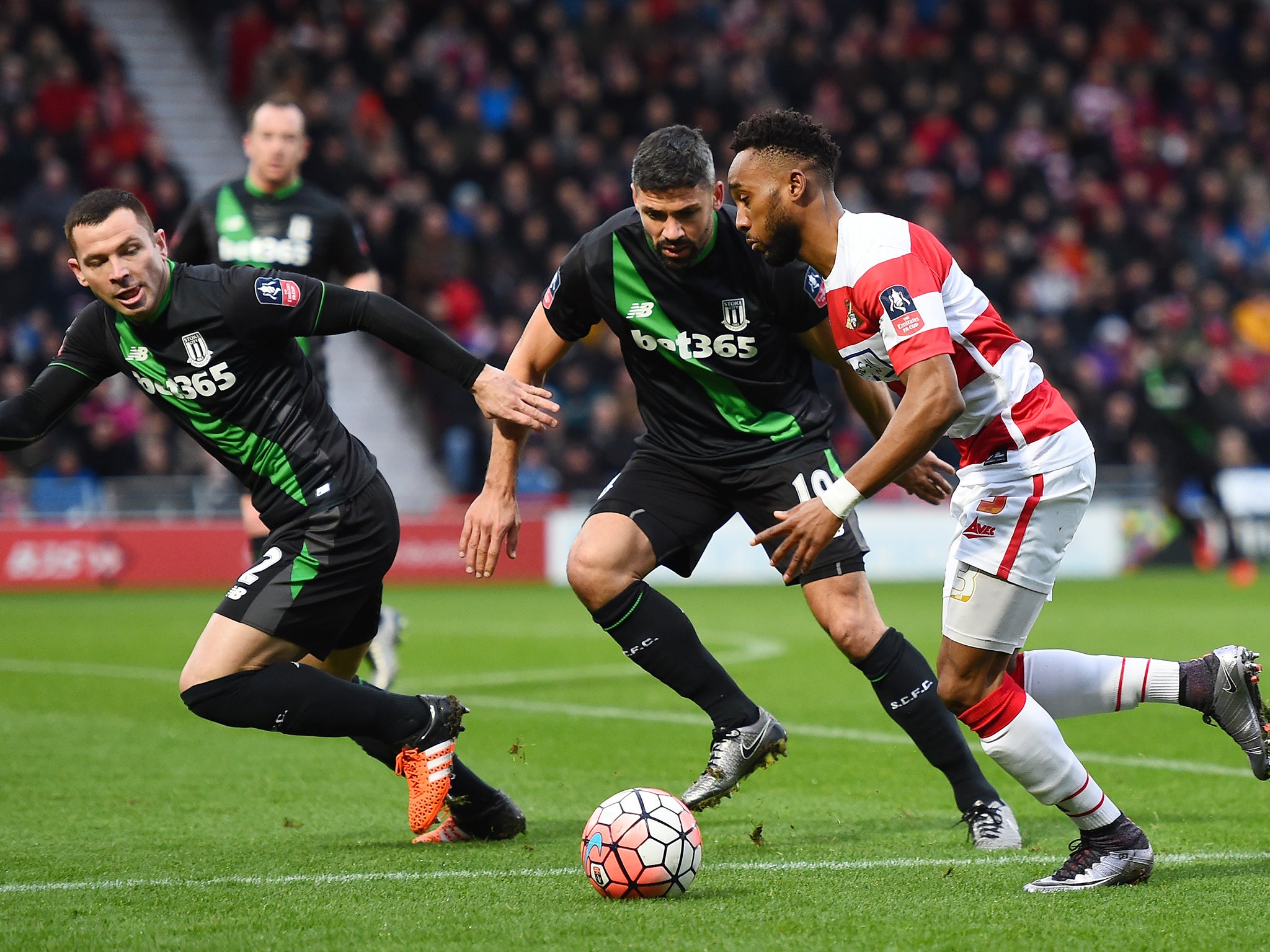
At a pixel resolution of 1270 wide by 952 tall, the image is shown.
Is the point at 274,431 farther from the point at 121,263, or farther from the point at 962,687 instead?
the point at 962,687

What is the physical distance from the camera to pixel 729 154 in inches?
784

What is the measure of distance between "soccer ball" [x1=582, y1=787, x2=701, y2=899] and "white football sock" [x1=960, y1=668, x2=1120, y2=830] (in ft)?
2.78

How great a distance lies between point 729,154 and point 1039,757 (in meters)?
16.4

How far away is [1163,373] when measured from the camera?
663 inches

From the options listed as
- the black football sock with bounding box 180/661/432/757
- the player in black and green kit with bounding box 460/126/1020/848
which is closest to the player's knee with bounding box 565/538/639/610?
the player in black and green kit with bounding box 460/126/1020/848

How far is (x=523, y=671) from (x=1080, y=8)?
19.1 meters

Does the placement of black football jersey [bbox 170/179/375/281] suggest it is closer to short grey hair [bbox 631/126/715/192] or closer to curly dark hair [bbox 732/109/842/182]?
short grey hair [bbox 631/126/715/192]

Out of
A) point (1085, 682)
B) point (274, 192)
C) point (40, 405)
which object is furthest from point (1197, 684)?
point (274, 192)

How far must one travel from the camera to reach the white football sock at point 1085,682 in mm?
Answer: 4727

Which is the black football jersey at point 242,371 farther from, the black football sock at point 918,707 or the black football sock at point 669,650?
the black football sock at point 918,707

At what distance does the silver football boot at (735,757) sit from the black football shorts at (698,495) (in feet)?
2.02

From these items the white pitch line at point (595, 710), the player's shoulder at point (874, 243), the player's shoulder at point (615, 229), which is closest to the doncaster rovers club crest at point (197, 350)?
the player's shoulder at point (615, 229)

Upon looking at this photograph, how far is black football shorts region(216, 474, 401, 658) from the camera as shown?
4805 mm

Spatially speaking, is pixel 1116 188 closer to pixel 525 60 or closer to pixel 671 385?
pixel 525 60
